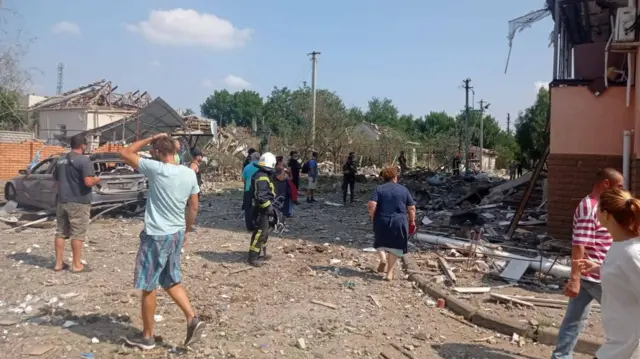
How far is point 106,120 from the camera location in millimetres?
34969

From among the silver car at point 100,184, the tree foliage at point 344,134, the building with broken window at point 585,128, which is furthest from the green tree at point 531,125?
the silver car at point 100,184

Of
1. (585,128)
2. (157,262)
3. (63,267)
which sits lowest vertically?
(63,267)

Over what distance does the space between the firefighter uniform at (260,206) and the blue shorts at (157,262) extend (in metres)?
3.06

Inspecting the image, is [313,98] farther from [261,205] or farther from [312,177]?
[261,205]

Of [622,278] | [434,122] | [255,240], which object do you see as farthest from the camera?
[434,122]

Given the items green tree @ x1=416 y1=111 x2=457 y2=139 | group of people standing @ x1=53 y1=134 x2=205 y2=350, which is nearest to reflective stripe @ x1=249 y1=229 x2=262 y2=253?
group of people standing @ x1=53 y1=134 x2=205 y2=350

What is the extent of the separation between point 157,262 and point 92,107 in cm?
3321

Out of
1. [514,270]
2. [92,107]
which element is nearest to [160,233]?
[514,270]

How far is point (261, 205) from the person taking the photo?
776 centimetres

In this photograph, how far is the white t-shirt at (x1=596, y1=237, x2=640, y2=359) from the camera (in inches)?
109

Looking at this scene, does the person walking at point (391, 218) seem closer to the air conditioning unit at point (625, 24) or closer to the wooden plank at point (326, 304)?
the wooden plank at point (326, 304)

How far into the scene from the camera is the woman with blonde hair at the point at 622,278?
9.14ft

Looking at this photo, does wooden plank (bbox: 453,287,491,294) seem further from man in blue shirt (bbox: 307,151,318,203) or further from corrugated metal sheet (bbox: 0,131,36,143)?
corrugated metal sheet (bbox: 0,131,36,143)

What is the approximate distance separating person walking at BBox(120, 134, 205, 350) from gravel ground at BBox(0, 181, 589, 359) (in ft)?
0.95
